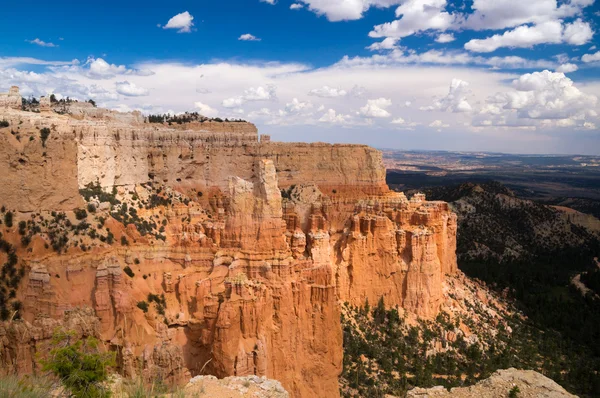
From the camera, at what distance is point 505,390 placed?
17.0m

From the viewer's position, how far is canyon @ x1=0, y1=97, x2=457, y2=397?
20.5 metres

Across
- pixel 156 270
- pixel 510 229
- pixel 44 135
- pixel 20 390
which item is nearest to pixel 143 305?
pixel 156 270

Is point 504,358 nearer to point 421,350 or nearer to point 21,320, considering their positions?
point 421,350

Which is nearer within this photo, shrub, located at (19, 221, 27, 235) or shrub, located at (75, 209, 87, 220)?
shrub, located at (19, 221, 27, 235)

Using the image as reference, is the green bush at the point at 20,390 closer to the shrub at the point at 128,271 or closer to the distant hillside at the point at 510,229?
the shrub at the point at 128,271

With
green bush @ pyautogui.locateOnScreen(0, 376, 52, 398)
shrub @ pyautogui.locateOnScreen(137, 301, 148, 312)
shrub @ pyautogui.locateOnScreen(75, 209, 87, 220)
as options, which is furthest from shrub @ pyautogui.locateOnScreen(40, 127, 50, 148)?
green bush @ pyautogui.locateOnScreen(0, 376, 52, 398)

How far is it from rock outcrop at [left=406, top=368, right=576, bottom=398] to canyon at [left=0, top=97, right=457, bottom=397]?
8.20 m

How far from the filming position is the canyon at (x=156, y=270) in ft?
67.2

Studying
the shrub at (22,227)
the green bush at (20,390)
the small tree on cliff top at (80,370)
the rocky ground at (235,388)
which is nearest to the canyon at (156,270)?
the shrub at (22,227)

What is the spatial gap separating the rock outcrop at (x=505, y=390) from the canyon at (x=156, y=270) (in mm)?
8204

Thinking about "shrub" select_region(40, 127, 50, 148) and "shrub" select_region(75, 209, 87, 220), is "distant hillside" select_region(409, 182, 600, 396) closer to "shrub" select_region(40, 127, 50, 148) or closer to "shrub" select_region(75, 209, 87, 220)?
"shrub" select_region(75, 209, 87, 220)

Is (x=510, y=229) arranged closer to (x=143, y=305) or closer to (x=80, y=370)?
(x=143, y=305)

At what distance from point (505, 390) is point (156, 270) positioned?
55.9 feet

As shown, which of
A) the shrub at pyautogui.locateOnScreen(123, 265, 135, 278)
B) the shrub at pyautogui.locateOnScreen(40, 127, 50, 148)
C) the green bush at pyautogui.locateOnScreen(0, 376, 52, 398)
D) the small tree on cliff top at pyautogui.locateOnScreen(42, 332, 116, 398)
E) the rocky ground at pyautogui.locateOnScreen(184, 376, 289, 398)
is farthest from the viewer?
the shrub at pyautogui.locateOnScreen(40, 127, 50, 148)
